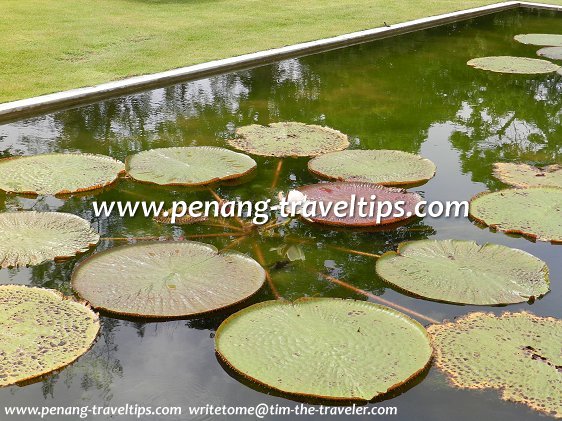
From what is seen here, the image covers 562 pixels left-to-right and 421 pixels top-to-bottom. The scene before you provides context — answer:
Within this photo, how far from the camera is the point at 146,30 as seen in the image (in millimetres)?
6973

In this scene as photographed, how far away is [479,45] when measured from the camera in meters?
7.39

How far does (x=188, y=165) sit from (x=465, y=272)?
5.19 feet

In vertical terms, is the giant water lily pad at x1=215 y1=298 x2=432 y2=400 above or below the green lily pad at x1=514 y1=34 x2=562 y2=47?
below

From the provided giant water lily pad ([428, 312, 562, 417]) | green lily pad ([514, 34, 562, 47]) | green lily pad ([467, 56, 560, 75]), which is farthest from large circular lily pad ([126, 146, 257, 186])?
green lily pad ([514, 34, 562, 47])

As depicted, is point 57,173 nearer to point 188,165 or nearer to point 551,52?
point 188,165

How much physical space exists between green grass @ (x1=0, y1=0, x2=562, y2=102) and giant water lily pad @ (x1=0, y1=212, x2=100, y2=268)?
180cm

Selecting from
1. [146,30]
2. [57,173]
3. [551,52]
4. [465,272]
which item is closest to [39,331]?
[57,173]

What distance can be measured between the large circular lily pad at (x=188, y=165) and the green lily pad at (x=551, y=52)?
13.3 feet

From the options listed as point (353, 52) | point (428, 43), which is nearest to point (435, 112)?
point (353, 52)

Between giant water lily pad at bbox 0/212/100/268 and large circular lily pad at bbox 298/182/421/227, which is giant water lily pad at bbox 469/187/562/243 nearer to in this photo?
large circular lily pad at bbox 298/182/421/227

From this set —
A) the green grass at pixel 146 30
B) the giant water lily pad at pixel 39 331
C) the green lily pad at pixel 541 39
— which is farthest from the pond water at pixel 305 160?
the green grass at pixel 146 30

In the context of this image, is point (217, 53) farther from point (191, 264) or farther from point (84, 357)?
point (84, 357)

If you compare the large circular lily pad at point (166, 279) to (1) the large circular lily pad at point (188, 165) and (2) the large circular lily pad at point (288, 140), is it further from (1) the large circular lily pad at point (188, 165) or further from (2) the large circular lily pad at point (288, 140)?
(2) the large circular lily pad at point (288, 140)

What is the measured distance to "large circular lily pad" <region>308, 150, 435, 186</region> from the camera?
12.5 ft
